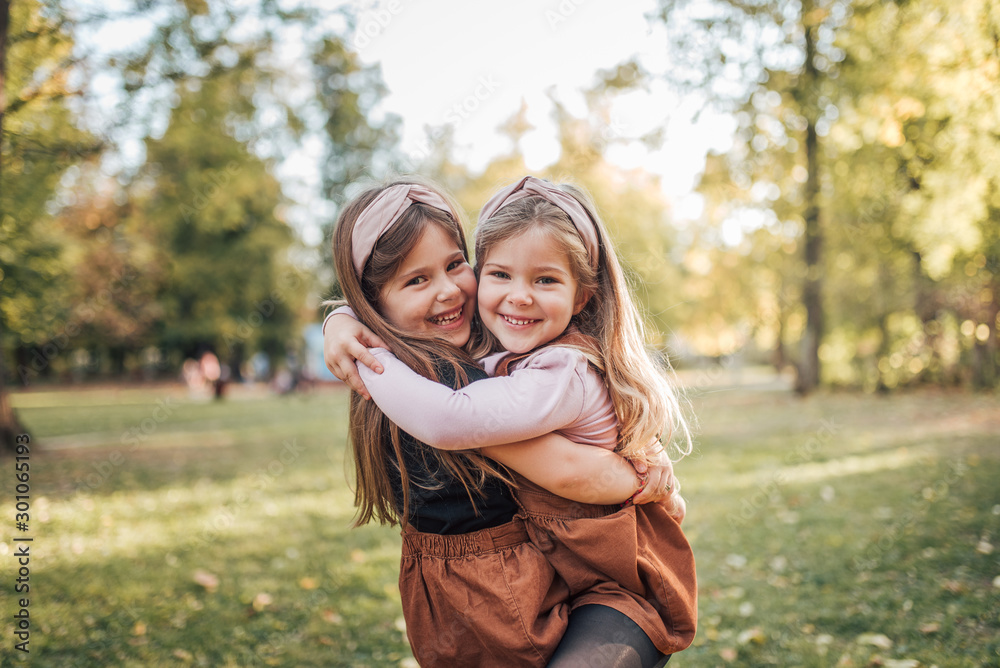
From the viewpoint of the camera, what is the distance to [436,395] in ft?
5.91

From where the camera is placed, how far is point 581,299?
7.30ft

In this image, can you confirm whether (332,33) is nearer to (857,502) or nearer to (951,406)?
(857,502)

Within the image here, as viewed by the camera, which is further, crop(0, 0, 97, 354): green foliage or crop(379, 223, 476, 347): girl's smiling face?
crop(0, 0, 97, 354): green foliage

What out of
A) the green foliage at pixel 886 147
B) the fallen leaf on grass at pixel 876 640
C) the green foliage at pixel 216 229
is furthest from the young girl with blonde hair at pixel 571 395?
the green foliage at pixel 216 229

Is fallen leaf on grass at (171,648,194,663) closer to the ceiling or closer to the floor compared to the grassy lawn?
closer to the ceiling

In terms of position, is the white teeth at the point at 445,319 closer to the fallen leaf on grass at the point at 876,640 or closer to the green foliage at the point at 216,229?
the fallen leaf on grass at the point at 876,640

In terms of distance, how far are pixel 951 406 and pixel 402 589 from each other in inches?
686

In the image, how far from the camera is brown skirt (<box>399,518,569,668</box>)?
186 cm

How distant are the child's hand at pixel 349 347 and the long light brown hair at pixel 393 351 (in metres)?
0.05

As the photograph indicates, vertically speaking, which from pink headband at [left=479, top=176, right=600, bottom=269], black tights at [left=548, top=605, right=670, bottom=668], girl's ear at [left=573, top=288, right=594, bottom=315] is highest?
pink headband at [left=479, top=176, right=600, bottom=269]

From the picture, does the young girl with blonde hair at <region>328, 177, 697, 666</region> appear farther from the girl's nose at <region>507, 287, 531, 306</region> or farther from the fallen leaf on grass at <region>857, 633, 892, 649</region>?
the fallen leaf on grass at <region>857, 633, 892, 649</region>

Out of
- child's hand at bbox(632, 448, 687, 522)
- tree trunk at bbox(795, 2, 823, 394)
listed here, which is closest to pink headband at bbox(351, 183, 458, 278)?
child's hand at bbox(632, 448, 687, 522)

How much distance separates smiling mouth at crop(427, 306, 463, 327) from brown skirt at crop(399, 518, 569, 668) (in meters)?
0.71

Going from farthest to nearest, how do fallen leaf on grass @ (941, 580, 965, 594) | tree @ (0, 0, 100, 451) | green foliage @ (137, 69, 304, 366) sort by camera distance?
green foliage @ (137, 69, 304, 366) → tree @ (0, 0, 100, 451) → fallen leaf on grass @ (941, 580, 965, 594)
